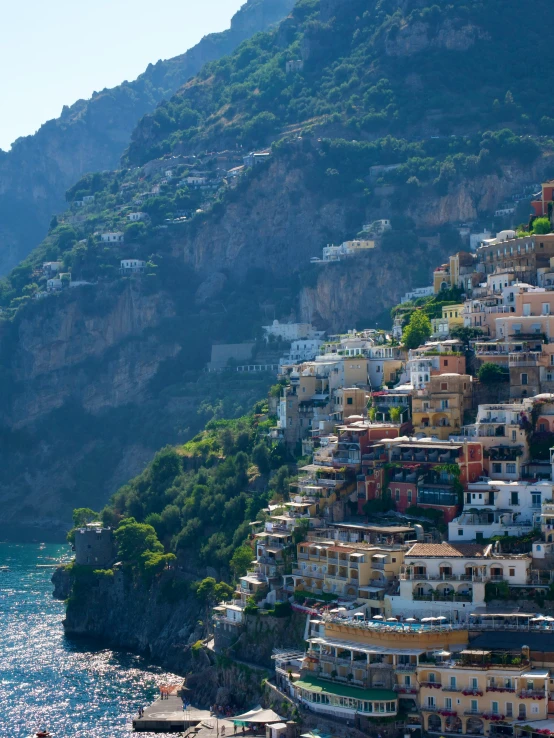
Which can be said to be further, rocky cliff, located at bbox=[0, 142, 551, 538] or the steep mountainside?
the steep mountainside

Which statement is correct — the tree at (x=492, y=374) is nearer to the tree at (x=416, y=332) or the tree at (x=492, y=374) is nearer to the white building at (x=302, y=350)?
the tree at (x=416, y=332)

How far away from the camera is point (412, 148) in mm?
180625

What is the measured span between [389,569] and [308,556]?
20.1ft

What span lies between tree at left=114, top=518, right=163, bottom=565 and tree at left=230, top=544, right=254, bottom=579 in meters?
14.6

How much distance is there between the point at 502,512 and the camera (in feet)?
252

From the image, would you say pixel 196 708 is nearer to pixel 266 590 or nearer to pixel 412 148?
pixel 266 590

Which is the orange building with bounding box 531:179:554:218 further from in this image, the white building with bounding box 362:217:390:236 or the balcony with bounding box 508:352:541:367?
the white building with bounding box 362:217:390:236

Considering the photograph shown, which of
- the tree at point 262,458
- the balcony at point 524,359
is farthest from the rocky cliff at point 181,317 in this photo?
the balcony at point 524,359

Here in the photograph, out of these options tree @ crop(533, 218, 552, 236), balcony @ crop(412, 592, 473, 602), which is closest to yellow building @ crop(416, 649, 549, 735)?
balcony @ crop(412, 592, 473, 602)

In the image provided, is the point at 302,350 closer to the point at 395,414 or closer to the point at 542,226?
the point at 542,226

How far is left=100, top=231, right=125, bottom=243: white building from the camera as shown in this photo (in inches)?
7441

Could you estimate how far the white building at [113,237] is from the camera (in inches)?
7441

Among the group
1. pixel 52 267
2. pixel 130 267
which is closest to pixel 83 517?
pixel 130 267

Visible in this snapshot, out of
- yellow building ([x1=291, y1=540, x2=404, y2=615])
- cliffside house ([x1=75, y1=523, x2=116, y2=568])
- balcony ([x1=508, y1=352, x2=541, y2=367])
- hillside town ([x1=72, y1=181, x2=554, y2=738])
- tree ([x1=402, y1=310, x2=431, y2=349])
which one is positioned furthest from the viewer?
cliffside house ([x1=75, y1=523, x2=116, y2=568])
